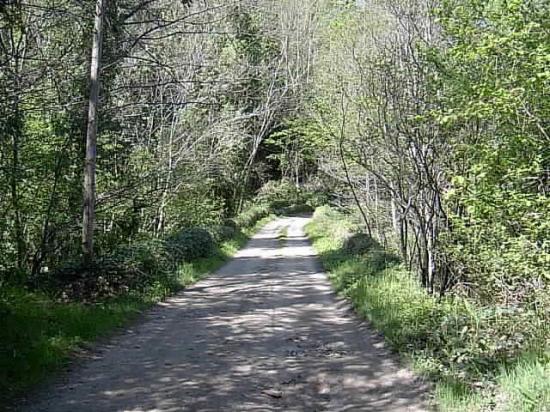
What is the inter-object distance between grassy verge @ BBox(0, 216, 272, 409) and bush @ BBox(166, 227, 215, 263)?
394 centimetres

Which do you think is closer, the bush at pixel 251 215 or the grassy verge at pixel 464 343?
the grassy verge at pixel 464 343

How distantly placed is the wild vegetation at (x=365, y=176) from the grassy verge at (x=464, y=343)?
3cm

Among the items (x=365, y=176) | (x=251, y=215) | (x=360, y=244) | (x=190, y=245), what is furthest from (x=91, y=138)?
(x=251, y=215)

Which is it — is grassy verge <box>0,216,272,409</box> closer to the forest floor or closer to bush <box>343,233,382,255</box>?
the forest floor

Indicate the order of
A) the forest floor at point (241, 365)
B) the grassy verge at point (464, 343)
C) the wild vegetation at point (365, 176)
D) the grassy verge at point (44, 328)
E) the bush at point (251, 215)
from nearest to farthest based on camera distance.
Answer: the grassy verge at point (464, 343) → the forest floor at point (241, 365) → the grassy verge at point (44, 328) → the wild vegetation at point (365, 176) → the bush at point (251, 215)

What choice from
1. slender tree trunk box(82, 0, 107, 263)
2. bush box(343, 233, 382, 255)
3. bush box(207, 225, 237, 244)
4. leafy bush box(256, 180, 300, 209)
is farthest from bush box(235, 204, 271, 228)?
slender tree trunk box(82, 0, 107, 263)

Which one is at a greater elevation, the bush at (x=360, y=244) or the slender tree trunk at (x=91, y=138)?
the slender tree trunk at (x=91, y=138)

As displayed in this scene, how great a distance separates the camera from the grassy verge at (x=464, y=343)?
220 inches

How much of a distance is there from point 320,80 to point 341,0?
27.8 feet

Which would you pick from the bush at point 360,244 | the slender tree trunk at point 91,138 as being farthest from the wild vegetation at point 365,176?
the bush at point 360,244

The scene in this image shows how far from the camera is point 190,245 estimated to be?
18812mm

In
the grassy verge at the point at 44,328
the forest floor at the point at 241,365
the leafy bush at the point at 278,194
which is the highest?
the leafy bush at the point at 278,194

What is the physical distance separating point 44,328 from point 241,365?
303 centimetres

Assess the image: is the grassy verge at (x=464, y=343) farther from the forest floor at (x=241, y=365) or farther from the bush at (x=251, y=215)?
the bush at (x=251, y=215)
